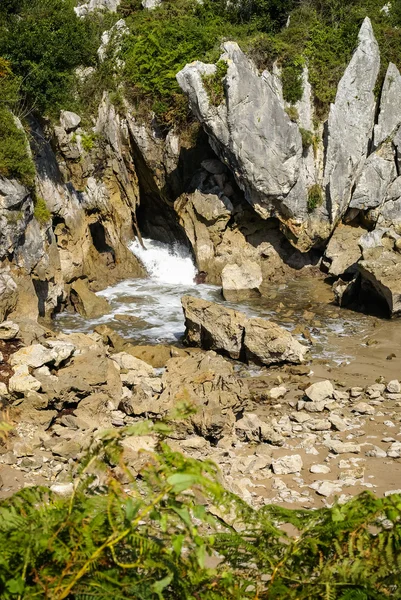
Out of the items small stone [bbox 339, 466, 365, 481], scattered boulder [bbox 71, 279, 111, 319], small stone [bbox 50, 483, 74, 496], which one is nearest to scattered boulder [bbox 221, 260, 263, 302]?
scattered boulder [bbox 71, 279, 111, 319]

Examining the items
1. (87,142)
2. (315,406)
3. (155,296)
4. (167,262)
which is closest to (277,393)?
(315,406)

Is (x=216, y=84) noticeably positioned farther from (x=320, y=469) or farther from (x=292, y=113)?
(x=320, y=469)

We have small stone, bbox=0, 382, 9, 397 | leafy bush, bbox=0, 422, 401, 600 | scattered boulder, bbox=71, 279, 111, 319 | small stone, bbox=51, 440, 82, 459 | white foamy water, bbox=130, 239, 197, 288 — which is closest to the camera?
leafy bush, bbox=0, 422, 401, 600

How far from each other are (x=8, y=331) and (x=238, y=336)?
5.55 meters

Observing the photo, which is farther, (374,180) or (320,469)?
(374,180)

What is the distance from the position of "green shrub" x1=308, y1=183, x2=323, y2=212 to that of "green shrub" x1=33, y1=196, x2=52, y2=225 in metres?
9.89

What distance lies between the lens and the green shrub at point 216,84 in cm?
2098

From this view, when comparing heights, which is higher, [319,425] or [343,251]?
[343,251]

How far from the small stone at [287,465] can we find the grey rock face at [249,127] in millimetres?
13559

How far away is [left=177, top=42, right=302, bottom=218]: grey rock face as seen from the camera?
2098cm

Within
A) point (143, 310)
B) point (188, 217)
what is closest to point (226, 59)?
point (188, 217)

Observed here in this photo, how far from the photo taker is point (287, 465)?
31.7 feet

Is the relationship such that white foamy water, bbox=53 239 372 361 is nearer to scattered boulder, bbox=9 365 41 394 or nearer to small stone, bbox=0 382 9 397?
scattered boulder, bbox=9 365 41 394

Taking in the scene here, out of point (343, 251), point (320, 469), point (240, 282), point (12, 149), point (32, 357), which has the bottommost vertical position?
point (320, 469)
